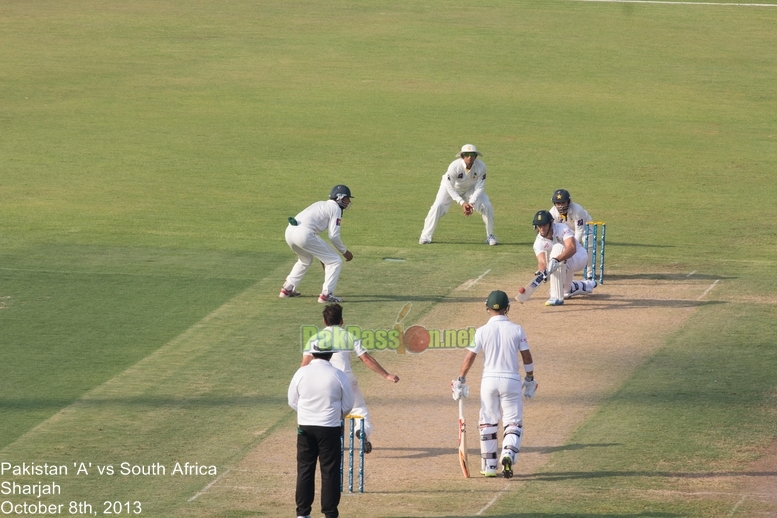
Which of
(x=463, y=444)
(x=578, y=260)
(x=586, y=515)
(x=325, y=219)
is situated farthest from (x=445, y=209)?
(x=586, y=515)

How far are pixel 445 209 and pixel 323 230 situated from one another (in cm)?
476

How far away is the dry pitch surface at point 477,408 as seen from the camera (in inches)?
486

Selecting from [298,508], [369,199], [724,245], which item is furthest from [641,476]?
[369,199]

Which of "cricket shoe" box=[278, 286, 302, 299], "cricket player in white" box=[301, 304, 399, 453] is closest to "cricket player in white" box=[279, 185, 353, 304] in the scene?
"cricket shoe" box=[278, 286, 302, 299]

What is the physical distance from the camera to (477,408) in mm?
14906

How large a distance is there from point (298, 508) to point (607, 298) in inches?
373

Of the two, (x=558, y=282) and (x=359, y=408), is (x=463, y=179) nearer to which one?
(x=558, y=282)

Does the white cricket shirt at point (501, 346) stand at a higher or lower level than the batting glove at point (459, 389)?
higher

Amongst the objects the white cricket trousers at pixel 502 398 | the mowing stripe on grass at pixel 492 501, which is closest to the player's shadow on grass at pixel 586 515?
the mowing stripe on grass at pixel 492 501

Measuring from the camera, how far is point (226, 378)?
1593 cm

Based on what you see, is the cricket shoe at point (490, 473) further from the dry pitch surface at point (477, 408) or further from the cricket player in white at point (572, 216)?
the cricket player in white at point (572, 216)

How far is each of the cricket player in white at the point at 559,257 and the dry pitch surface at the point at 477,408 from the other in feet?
0.75

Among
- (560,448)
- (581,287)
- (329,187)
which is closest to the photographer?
(560,448)

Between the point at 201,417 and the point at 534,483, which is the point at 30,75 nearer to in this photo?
the point at 201,417
